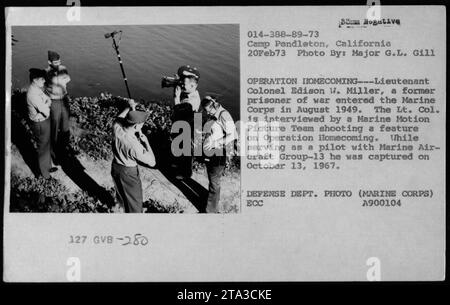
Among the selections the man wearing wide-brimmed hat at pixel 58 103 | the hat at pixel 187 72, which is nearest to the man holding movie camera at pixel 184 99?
the hat at pixel 187 72

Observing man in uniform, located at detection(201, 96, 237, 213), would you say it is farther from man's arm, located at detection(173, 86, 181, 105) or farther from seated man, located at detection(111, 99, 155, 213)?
seated man, located at detection(111, 99, 155, 213)

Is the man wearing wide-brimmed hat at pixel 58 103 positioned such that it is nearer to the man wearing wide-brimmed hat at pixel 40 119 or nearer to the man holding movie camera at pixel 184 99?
the man wearing wide-brimmed hat at pixel 40 119

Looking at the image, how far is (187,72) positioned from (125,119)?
23 centimetres

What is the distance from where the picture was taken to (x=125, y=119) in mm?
1386

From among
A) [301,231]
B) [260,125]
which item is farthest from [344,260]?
[260,125]

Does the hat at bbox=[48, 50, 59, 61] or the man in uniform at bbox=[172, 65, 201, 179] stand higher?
the hat at bbox=[48, 50, 59, 61]

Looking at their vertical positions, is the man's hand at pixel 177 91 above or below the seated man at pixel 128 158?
above

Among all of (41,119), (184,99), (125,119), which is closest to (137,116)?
(125,119)

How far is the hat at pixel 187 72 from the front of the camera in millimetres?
1377

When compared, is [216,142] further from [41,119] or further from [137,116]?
[41,119]

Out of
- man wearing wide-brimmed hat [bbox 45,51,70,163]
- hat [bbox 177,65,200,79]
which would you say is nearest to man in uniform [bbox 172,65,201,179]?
hat [bbox 177,65,200,79]

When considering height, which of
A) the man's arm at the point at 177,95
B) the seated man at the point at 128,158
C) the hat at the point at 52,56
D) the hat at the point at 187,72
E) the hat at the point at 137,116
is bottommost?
the seated man at the point at 128,158

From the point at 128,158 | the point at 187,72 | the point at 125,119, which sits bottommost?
the point at 128,158

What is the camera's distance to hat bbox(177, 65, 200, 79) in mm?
1377
